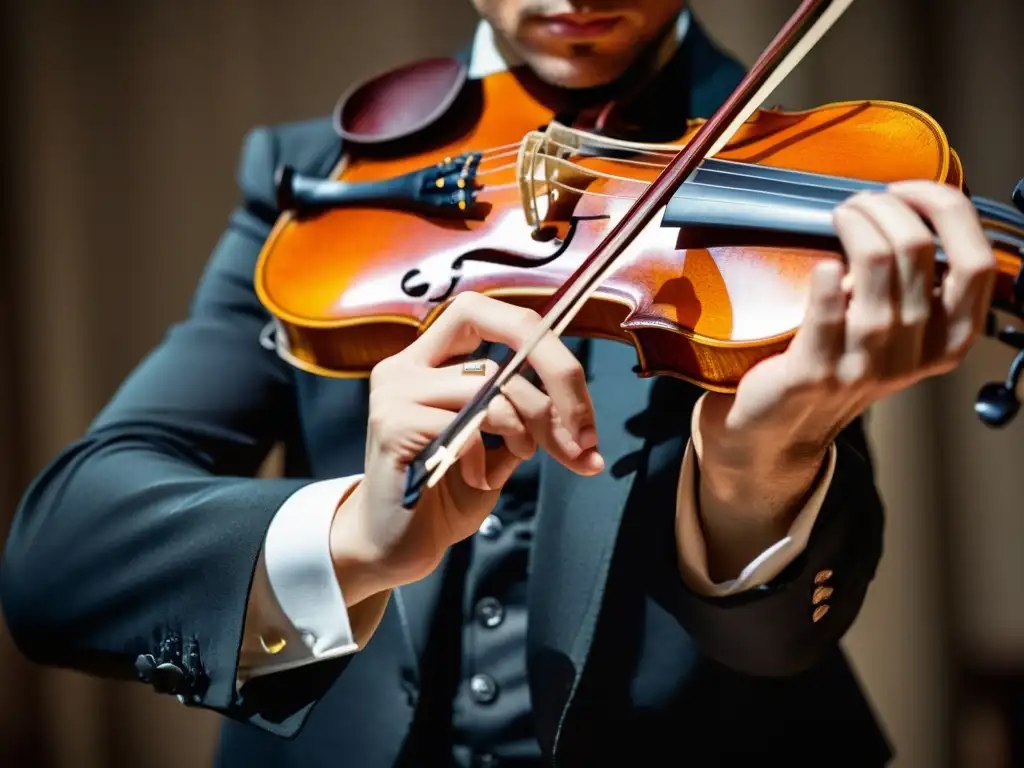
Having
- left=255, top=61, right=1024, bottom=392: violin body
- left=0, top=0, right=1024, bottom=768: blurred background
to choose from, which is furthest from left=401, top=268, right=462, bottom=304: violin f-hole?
left=0, top=0, right=1024, bottom=768: blurred background

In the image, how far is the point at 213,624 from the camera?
0.66 m

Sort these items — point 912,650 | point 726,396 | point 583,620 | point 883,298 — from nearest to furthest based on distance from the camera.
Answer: point 883,298 → point 726,396 → point 583,620 → point 912,650

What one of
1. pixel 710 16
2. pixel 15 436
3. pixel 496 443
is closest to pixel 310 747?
pixel 496 443

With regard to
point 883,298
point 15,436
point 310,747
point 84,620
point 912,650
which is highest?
point 883,298

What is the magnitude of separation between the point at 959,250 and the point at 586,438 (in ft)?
0.61

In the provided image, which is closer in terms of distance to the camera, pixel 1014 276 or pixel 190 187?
pixel 1014 276

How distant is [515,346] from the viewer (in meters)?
0.55

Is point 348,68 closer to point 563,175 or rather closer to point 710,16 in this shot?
point 710,16

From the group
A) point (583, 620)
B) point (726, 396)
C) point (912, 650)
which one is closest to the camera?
point (726, 396)

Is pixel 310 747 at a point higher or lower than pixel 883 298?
lower

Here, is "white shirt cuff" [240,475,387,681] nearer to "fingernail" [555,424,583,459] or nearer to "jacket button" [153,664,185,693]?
"jacket button" [153,664,185,693]

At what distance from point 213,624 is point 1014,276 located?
47 cm

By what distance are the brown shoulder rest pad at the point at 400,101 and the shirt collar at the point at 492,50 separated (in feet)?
0.04

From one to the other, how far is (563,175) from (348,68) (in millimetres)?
1009
